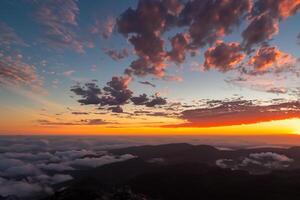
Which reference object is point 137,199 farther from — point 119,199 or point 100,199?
point 100,199

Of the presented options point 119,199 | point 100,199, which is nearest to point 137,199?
point 119,199
